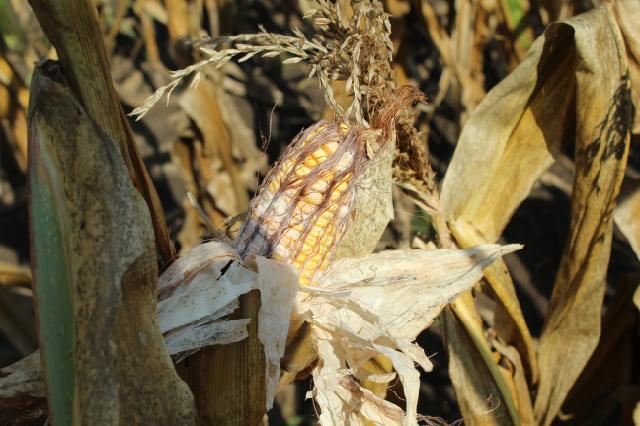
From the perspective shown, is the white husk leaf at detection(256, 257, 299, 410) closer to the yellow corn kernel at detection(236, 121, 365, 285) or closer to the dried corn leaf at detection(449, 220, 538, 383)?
the yellow corn kernel at detection(236, 121, 365, 285)

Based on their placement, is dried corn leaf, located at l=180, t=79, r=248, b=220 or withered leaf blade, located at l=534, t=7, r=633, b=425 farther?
dried corn leaf, located at l=180, t=79, r=248, b=220

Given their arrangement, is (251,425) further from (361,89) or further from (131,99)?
(131,99)

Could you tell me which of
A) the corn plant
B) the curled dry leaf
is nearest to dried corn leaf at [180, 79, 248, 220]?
the corn plant

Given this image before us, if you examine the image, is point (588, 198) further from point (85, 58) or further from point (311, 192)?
point (85, 58)

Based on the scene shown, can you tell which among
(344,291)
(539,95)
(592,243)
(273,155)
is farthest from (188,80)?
(344,291)

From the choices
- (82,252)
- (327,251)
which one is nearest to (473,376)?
(327,251)

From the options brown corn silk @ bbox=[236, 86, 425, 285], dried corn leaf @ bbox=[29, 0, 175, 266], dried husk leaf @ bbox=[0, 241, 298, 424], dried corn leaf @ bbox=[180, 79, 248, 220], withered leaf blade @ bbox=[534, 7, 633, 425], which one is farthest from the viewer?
dried corn leaf @ bbox=[180, 79, 248, 220]

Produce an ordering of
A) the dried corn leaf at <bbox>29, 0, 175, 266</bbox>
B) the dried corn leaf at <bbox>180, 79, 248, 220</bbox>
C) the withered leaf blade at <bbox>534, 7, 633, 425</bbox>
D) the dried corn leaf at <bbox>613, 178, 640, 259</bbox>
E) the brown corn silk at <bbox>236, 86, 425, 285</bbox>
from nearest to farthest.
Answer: the dried corn leaf at <bbox>29, 0, 175, 266</bbox>, the brown corn silk at <bbox>236, 86, 425, 285</bbox>, the withered leaf blade at <bbox>534, 7, 633, 425</bbox>, the dried corn leaf at <bbox>613, 178, 640, 259</bbox>, the dried corn leaf at <bbox>180, 79, 248, 220</bbox>

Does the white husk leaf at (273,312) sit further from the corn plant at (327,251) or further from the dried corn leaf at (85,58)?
the dried corn leaf at (85,58)

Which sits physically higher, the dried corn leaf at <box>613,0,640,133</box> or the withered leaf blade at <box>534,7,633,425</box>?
the dried corn leaf at <box>613,0,640,133</box>
